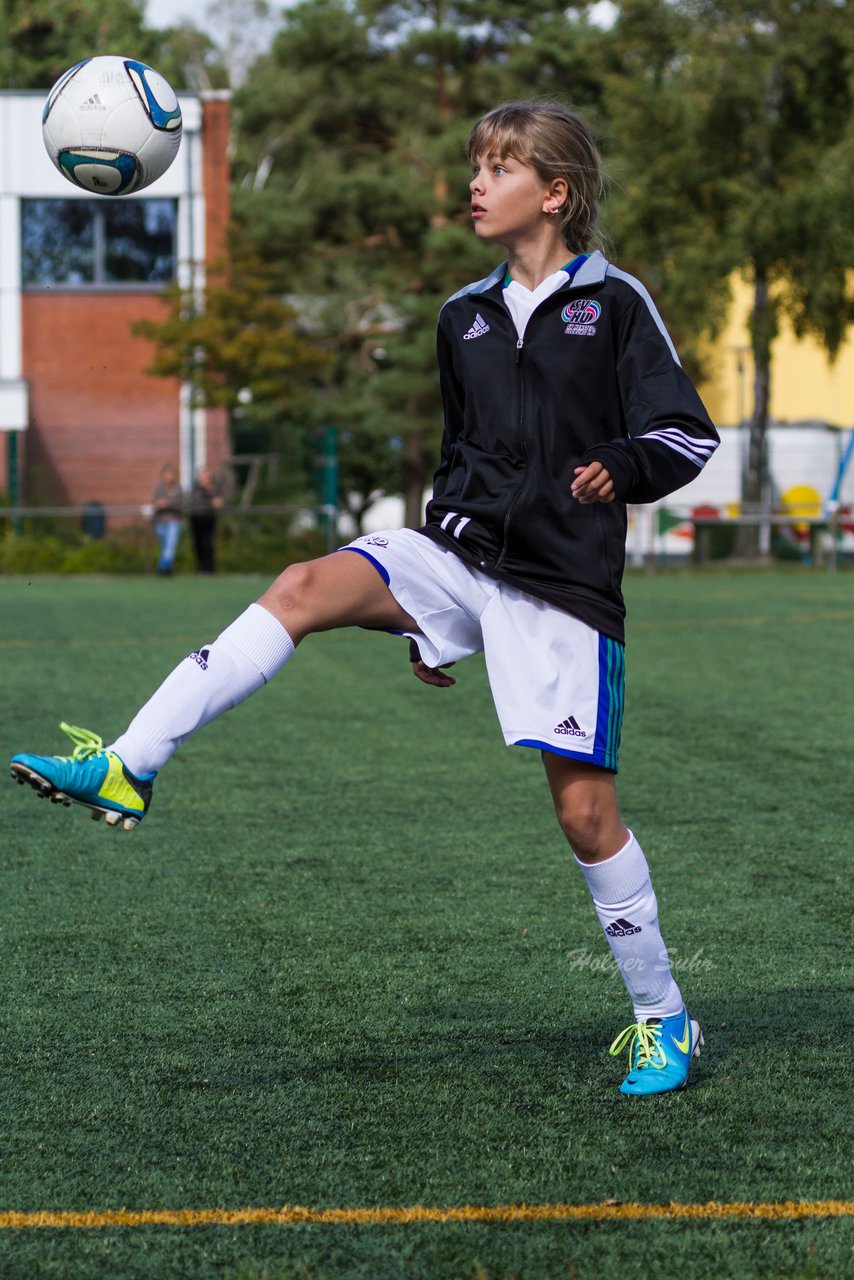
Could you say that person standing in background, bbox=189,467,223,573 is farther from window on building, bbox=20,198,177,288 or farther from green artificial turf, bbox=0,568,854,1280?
green artificial turf, bbox=0,568,854,1280

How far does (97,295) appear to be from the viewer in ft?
117

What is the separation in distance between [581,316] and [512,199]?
309 mm

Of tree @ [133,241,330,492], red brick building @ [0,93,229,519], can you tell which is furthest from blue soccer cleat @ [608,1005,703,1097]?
red brick building @ [0,93,229,519]

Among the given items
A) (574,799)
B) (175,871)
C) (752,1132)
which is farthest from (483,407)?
(175,871)

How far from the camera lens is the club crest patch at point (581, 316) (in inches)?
143

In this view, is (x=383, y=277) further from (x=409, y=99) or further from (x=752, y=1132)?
(x=752, y=1132)

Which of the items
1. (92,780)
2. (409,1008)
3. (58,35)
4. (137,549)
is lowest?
(137,549)

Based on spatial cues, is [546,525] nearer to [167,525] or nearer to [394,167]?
[167,525]

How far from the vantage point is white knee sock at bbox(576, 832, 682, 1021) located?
12.3 ft

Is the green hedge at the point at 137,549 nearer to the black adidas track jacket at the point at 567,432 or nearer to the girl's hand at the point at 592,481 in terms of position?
the black adidas track jacket at the point at 567,432

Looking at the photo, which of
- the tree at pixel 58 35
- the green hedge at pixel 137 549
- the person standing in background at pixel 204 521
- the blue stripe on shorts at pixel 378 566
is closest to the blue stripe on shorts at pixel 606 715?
the blue stripe on shorts at pixel 378 566

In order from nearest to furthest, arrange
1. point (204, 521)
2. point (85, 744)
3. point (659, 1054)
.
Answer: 1. point (85, 744)
2. point (659, 1054)
3. point (204, 521)

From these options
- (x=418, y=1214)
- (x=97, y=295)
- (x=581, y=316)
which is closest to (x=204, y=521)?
(x=97, y=295)

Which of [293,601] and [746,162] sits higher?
[746,162]
